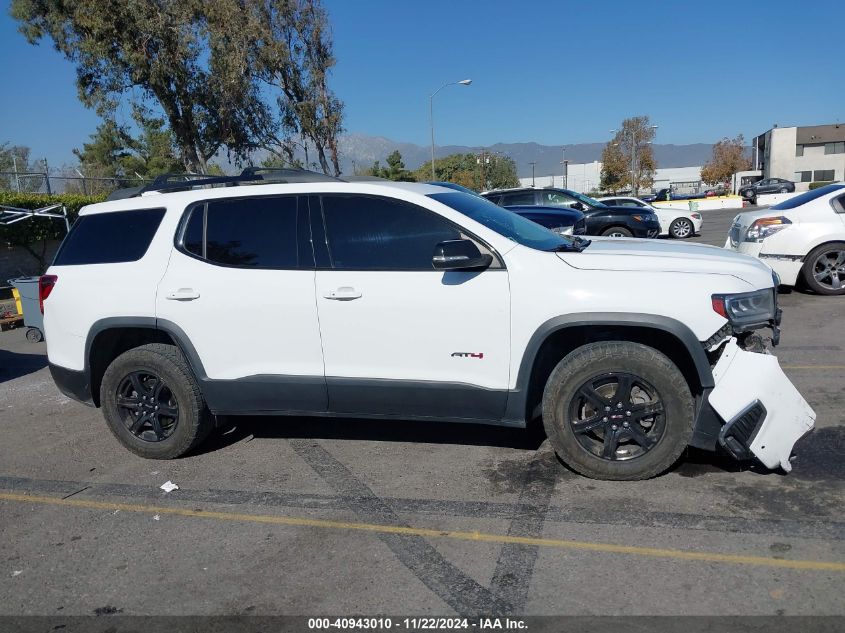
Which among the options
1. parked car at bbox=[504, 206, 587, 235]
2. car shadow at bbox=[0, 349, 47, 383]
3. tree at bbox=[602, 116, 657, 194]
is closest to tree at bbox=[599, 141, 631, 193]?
tree at bbox=[602, 116, 657, 194]

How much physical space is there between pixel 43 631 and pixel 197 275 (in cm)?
238

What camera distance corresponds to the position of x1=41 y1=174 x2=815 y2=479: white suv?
4.08 meters

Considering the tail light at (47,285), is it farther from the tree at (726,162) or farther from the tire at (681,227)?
the tree at (726,162)

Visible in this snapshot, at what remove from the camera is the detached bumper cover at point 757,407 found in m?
3.97

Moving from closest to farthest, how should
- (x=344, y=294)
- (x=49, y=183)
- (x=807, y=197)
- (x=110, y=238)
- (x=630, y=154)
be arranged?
(x=344, y=294) → (x=110, y=238) → (x=807, y=197) → (x=49, y=183) → (x=630, y=154)

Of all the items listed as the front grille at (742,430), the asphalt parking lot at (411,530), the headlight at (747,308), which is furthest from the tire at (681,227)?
the front grille at (742,430)

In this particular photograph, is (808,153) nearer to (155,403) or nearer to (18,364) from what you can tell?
(18,364)

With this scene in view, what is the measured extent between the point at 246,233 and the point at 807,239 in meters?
8.06

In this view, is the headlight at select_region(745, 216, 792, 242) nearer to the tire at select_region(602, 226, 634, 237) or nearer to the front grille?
the front grille

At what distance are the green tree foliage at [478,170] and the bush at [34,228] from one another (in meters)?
56.6

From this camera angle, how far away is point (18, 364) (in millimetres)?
9148

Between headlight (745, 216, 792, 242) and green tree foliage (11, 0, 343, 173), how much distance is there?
20.5 metres

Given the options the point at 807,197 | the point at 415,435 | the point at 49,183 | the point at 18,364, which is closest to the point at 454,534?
the point at 415,435

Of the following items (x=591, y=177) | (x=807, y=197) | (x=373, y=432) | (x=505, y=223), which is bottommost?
(x=591, y=177)
